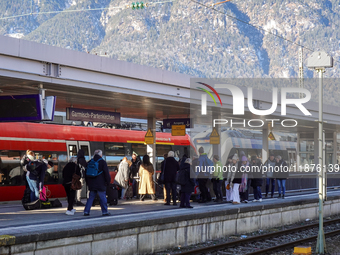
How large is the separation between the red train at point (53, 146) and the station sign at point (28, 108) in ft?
14.7

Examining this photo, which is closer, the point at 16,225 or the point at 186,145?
the point at 16,225

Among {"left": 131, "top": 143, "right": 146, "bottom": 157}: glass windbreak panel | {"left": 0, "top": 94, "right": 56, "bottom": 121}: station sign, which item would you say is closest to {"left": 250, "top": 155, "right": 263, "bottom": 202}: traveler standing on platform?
{"left": 0, "top": 94, "right": 56, "bottom": 121}: station sign

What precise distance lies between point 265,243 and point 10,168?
377 inches

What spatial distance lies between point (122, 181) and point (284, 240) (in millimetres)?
5352

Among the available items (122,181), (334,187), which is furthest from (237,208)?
(334,187)

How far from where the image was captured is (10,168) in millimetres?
17703

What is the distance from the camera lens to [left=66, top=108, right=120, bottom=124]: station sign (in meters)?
15.4

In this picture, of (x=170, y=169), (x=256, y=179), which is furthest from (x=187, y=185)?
(x=256, y=179)

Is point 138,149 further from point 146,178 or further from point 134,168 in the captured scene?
point 146,178

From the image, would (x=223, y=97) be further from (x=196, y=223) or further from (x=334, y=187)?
(x=334, y=187)

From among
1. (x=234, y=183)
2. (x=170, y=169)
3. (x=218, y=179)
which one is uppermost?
(x=170, y=169)

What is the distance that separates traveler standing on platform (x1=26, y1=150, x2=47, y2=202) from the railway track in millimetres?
5103

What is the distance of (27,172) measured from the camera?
13578 millimetres

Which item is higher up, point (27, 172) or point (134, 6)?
point (134, 6)
